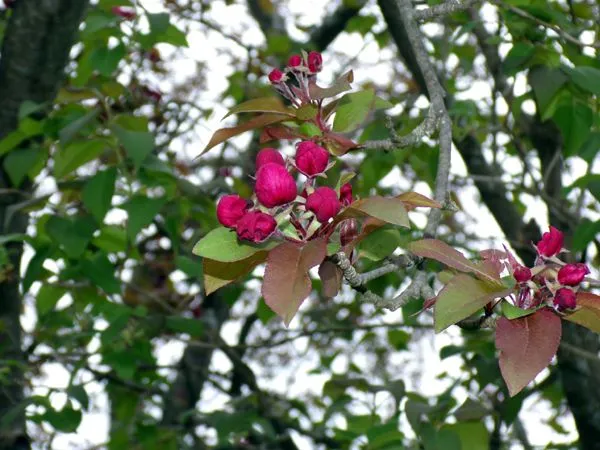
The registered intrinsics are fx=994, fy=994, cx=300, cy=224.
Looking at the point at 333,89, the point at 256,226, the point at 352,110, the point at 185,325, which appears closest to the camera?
the point at 256,226

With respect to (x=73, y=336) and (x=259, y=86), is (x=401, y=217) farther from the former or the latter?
(x=259, y=86)

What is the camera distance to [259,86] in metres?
4.42

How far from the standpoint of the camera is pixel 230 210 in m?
1.23

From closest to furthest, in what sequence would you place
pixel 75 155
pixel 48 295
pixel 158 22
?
pixel 75 155
pixel 158 22
pixel 48 295

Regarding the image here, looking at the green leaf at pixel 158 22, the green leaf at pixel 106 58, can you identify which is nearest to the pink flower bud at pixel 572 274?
the green leaf at pixel 158 22

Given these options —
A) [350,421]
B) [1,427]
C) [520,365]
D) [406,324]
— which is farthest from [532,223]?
[520,365]

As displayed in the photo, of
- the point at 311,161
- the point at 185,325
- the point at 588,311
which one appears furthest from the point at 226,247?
the point at 185,325

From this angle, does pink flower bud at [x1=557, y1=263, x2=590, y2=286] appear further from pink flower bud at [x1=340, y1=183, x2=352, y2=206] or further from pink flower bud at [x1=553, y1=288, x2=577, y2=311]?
pink flower bud at [x1=340, y1=183, x2=352, y2=206]

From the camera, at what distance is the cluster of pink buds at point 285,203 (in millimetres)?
1184

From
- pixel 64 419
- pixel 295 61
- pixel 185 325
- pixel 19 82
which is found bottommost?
pixel 64 419

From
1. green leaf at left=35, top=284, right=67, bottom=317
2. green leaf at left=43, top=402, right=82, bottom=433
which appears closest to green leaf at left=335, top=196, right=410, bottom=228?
green leaf at left=43, top=402, right=82, bottom=433

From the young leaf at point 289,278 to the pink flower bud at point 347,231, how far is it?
115 millimetres

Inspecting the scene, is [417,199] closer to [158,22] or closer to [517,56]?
[517,56]

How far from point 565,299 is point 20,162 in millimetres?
1815
